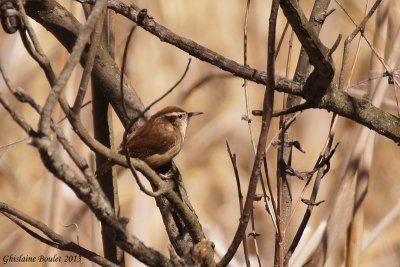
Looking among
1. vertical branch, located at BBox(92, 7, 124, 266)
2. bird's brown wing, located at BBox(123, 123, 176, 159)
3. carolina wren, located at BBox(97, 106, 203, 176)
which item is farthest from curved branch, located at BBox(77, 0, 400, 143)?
bird's brown wing, located at BBox(123, 123, 176, 159)

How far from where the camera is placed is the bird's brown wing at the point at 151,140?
315 cm

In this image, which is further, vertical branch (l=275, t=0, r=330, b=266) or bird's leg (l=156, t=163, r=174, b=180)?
bird's leg (l=156, t=163, r=174, b=180)

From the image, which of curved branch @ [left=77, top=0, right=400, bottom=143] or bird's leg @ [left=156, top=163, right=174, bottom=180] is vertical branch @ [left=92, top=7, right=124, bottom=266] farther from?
curved branch @ [left=77, top=0, right=400, bottom=143]

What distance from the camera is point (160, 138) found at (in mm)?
3336

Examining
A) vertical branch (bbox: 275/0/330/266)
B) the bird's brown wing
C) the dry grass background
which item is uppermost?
the dry grass background

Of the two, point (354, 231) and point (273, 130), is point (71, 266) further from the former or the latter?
point (354, 231)

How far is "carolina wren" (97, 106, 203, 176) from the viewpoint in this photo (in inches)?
121

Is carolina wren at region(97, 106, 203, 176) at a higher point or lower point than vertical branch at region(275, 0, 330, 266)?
higher

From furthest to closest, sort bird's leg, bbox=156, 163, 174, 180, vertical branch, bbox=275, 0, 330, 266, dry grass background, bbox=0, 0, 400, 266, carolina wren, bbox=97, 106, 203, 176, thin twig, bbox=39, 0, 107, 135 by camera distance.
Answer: dry grass background, bbox=0, 0, 400, 266, carolina wren, bbox=97, 106, 203, 176, bird's leg, bbox=156, 163, 174, 180, vertical branch, bbox=275, 0, 330, 266, thin twig, bbox=39, 0, 107, 135

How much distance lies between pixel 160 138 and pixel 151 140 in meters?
0.07

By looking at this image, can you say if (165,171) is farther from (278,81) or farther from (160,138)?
(278,81)

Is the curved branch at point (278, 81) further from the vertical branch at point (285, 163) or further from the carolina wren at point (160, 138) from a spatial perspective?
the carolina wren at point (160, 138)

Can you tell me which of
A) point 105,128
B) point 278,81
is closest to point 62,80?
point 278,81

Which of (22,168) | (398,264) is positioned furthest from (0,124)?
(398,264)
